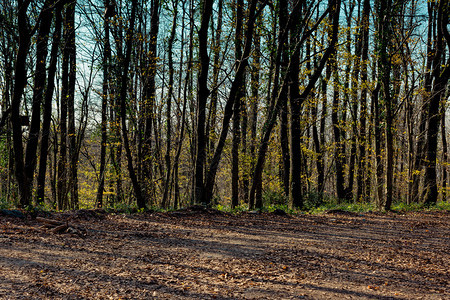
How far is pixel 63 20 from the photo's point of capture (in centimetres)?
1214

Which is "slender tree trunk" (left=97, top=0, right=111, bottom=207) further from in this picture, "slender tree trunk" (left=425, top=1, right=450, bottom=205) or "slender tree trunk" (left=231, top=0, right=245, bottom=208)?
"slender tree trunk" (left=425, top=1, right=450, bottom=205)

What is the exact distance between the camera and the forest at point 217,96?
10688mm

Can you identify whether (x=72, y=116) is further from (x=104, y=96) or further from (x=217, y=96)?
(x=217, y=96)

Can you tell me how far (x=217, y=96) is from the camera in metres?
14.9

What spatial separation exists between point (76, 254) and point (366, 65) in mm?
14178

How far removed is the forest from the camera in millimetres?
10688

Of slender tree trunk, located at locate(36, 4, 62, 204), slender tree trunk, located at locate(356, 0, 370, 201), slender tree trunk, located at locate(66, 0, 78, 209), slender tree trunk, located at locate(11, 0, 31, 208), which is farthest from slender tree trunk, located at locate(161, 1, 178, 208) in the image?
slender tree trunk, located at locate(356, 0, 370, 201)

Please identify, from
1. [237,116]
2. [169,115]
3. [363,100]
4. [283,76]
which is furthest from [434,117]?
[169,115]

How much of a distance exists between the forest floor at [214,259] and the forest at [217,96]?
281cm

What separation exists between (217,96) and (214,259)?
1050 centimetres

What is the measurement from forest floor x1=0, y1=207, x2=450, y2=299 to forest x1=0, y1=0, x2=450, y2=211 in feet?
9.21

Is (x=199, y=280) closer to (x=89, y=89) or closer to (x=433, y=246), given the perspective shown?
(x=433, y=246)

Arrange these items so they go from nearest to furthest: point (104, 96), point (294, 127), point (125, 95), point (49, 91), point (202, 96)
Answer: point (125, 95), point (202, 96), point (294, 127), point (49, 91), point (104, 96)

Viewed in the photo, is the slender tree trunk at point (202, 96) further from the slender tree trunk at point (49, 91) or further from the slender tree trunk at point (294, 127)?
the slender tree trunk at point (49, 91)
